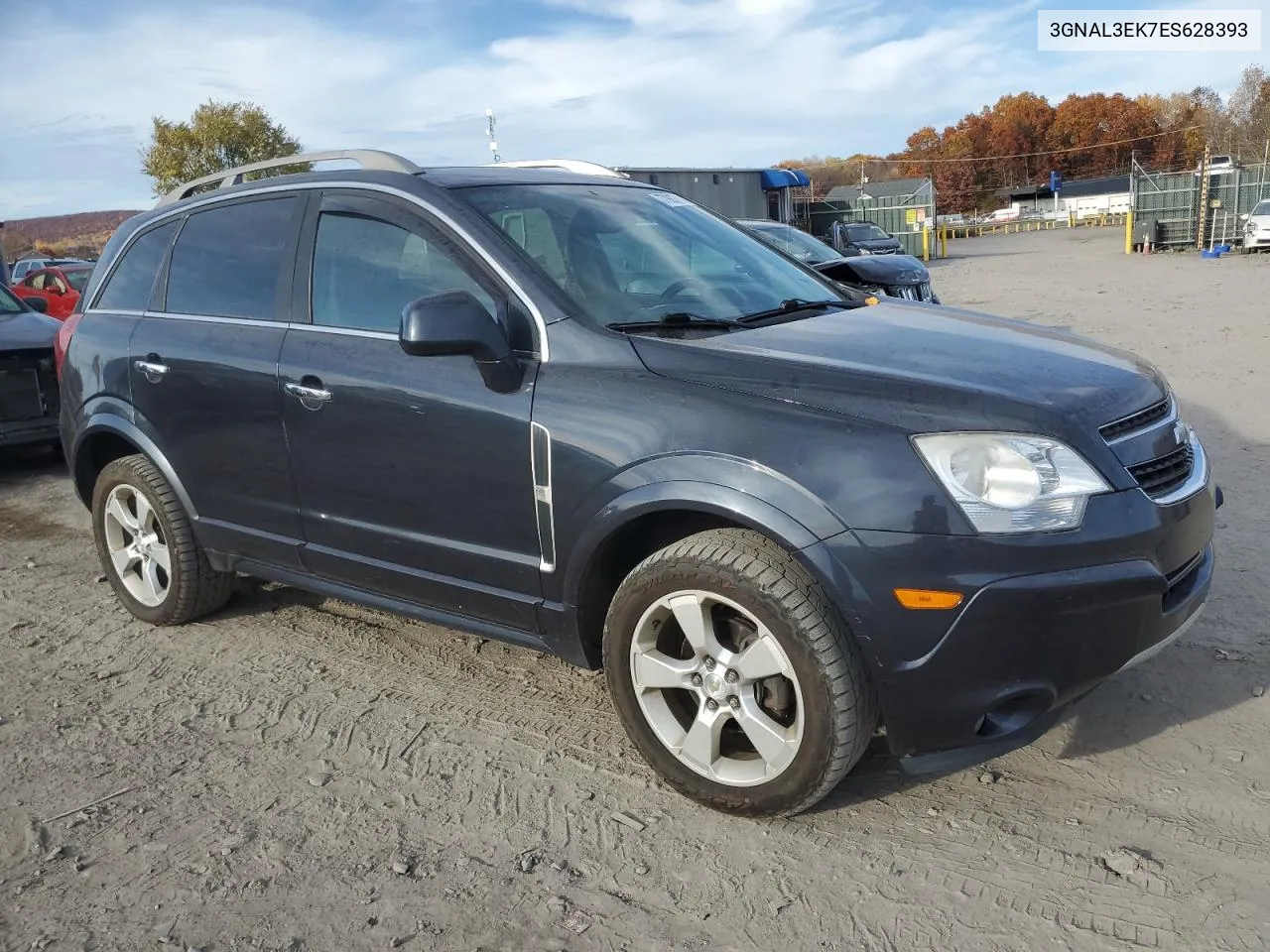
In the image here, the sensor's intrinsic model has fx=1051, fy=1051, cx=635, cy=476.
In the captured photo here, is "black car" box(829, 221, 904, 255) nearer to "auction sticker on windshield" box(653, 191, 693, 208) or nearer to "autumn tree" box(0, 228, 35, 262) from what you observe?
"auction sticker on windshield" box(653, 191, 693, 208)

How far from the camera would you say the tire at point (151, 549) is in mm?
4453

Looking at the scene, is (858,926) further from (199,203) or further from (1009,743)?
(199,203)

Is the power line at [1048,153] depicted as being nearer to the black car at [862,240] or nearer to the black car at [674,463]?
the black car at [862,240]

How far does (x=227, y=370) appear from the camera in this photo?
3994mm

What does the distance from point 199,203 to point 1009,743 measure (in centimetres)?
380

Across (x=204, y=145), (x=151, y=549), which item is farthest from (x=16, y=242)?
(x=151, y=549)

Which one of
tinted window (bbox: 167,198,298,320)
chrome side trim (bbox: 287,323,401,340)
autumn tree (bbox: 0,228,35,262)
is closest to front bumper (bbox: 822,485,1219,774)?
chrome side trim (bbox: 287,323,401,340)

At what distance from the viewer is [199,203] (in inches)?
176

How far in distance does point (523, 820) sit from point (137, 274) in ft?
10.3

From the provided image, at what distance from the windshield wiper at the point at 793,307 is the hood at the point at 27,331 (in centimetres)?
652

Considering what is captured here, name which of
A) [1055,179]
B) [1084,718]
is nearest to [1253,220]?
[1084,718]

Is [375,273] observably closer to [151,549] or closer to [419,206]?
[419,206]

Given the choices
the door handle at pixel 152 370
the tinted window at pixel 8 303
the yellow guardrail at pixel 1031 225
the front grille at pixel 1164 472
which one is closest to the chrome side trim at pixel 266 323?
the door handle at pixel 152 370

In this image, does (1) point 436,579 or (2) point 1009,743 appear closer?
(2) point 1009,743
